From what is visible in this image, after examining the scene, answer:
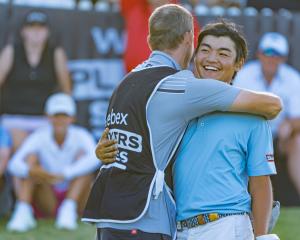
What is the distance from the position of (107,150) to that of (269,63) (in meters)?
5.21

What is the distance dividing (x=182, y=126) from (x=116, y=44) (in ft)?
16.7

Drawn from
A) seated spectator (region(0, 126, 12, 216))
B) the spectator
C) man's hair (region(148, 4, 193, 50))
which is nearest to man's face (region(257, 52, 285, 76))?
the spectator

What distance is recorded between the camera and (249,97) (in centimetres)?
405

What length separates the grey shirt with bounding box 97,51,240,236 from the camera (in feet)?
13.3

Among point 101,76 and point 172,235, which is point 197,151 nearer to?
point 172,235

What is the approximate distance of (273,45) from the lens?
9094 mm

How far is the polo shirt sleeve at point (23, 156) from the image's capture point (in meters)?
8.48

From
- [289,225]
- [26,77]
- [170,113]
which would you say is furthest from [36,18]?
[170,113]

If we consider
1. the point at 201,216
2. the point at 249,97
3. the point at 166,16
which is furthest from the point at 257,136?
the point at 166,16

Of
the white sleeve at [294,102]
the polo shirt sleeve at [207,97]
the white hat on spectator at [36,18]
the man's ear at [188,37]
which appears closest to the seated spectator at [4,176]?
the white hat on spectator at [36,18]

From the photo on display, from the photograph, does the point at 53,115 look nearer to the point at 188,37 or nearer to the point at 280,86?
the point at 280,86

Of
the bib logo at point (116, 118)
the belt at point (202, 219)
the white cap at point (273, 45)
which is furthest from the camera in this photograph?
the white cap at point (273, 45)

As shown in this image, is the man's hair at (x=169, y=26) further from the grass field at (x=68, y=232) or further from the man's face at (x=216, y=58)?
the grass field at (x=68, y=232)

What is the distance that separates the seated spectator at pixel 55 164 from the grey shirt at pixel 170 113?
4.34 meters
